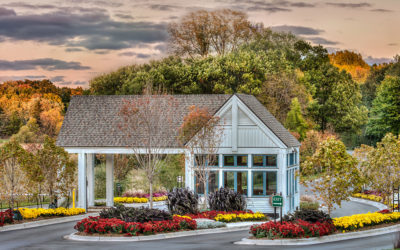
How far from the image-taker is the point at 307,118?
242 feet

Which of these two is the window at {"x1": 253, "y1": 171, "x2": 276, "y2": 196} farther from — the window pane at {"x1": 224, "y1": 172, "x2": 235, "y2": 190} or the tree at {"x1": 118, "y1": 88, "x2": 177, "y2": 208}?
the tree at {"x1": 118, "y1": 88, "x2": 177, "y2": 208}

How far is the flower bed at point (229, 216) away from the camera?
29734mm

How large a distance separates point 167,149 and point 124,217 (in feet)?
31.0

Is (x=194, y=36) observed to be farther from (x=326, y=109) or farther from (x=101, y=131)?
(x=101, y=131)

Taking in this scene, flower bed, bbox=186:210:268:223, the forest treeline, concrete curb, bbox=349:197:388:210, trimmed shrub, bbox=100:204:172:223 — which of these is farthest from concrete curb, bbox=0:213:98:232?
the forest treeline

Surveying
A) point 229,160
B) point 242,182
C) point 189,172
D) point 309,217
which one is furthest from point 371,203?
point 309,217

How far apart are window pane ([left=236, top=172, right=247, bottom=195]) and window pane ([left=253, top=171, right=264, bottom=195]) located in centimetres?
52

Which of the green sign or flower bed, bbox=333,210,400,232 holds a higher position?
the green sign

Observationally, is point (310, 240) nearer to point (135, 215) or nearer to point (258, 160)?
point (135, 215)

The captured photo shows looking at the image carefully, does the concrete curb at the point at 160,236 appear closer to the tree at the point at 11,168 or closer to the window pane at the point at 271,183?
the tree at the point at 11,168

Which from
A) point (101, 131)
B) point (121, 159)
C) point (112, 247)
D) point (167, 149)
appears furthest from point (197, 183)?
point (121, 159)

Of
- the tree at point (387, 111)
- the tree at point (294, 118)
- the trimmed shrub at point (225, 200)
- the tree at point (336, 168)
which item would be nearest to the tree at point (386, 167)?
the tree at point (336, 168)

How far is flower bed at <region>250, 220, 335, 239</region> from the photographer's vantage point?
23.8 meters

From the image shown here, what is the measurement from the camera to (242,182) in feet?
114
